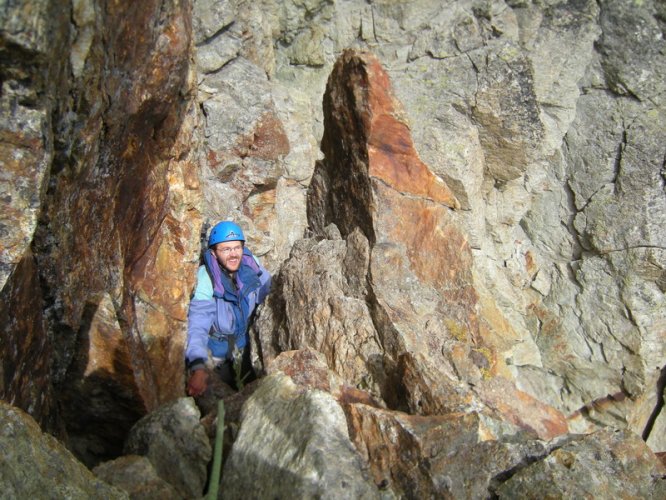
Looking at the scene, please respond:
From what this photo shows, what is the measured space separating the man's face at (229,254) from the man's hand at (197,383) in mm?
1343

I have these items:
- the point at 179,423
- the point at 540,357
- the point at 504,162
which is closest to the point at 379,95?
the point at 504,162

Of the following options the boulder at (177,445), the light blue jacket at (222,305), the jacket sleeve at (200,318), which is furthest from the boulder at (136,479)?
the light blue jacket at (222,305)

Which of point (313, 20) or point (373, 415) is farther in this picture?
point (313, 20)

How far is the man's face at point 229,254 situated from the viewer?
22.1 ft

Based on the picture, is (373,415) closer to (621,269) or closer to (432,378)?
(432,378)

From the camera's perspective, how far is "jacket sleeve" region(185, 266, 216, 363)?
6.37 m

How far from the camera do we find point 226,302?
22.5ft

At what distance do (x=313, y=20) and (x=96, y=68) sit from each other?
19.2ft

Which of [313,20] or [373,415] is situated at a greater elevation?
[313,20]

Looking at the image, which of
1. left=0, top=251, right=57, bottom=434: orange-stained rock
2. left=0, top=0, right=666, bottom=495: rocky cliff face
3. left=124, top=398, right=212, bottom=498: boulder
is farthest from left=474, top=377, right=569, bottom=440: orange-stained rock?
left=0, top=251, right=57, bottom=434: orange-stained rock

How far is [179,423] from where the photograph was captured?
14.5ft

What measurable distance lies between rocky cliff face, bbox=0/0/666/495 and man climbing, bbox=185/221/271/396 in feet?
0.95

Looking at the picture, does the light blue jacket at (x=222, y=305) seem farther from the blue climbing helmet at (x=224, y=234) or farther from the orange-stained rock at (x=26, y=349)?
the orange-stained rock at (x=26, y=349)

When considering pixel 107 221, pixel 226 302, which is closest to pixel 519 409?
pixel 226 302
